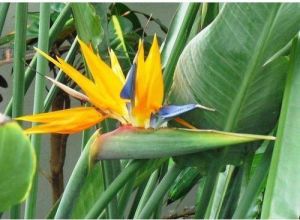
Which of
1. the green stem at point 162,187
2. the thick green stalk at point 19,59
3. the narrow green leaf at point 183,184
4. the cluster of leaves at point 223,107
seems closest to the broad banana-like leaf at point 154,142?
the cluster of leaves at point 223,107

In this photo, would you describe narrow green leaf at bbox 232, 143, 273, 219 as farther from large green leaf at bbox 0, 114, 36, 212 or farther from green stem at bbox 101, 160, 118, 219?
large green leaf at bbox 0, 114, 36, 212

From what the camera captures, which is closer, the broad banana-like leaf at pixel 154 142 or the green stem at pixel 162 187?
the broad banana-like leaf at pixel 154 142

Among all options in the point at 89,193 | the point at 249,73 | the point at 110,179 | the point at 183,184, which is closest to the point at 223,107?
the point at 249,73

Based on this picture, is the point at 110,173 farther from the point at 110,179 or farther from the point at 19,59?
the point at 19,59

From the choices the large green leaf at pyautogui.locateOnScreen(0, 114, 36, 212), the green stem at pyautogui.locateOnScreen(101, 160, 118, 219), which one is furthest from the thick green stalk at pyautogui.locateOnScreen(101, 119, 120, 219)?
the large green leaf at pyautogui.locateOnScreen(0, 114, 36, 212)

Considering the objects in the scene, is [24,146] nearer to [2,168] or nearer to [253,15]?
[2,168]

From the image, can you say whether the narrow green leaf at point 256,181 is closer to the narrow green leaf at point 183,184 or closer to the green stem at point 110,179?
the green stem at point 110,179
